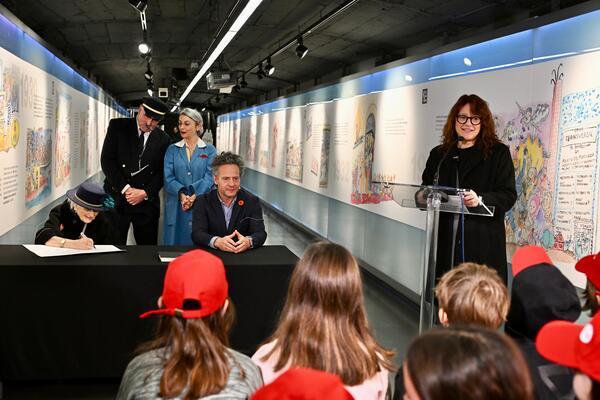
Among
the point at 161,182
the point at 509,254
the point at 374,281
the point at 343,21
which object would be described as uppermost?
the point at 343,21

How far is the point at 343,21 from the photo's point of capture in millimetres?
9484

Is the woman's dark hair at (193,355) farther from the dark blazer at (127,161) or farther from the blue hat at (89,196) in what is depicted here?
the dark blazer at (127,161)

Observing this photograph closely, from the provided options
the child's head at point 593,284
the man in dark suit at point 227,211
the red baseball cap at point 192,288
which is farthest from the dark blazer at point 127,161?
the child's head at point 593,284

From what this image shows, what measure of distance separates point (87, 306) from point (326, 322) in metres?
2.05

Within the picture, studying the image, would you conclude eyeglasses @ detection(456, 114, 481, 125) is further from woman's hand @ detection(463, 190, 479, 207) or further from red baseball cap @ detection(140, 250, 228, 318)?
red baseball cap @ detection(140, 250, 228, 318)

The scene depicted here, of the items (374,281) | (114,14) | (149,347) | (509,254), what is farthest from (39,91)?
(149,347)

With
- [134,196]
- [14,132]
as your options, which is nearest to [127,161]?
[134,196]

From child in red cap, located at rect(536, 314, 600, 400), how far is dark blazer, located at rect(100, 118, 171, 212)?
13.7 ft

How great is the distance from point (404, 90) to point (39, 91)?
13.8 ft

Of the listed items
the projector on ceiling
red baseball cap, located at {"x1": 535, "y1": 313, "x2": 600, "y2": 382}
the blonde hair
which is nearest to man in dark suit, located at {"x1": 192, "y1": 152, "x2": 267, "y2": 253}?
the blonde hair

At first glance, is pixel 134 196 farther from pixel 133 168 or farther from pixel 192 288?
pixel 192 288

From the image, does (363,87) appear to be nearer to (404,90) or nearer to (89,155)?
(404,90)

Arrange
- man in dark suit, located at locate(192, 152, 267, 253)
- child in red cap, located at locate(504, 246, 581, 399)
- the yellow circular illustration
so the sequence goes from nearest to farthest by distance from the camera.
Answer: child in red cap, located at locate(504, 246, 581, 399) < man in dark suit, located at locate(192, 152, 267, 253) < the yellow circular illustration

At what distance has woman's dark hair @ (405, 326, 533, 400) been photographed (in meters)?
1.23
